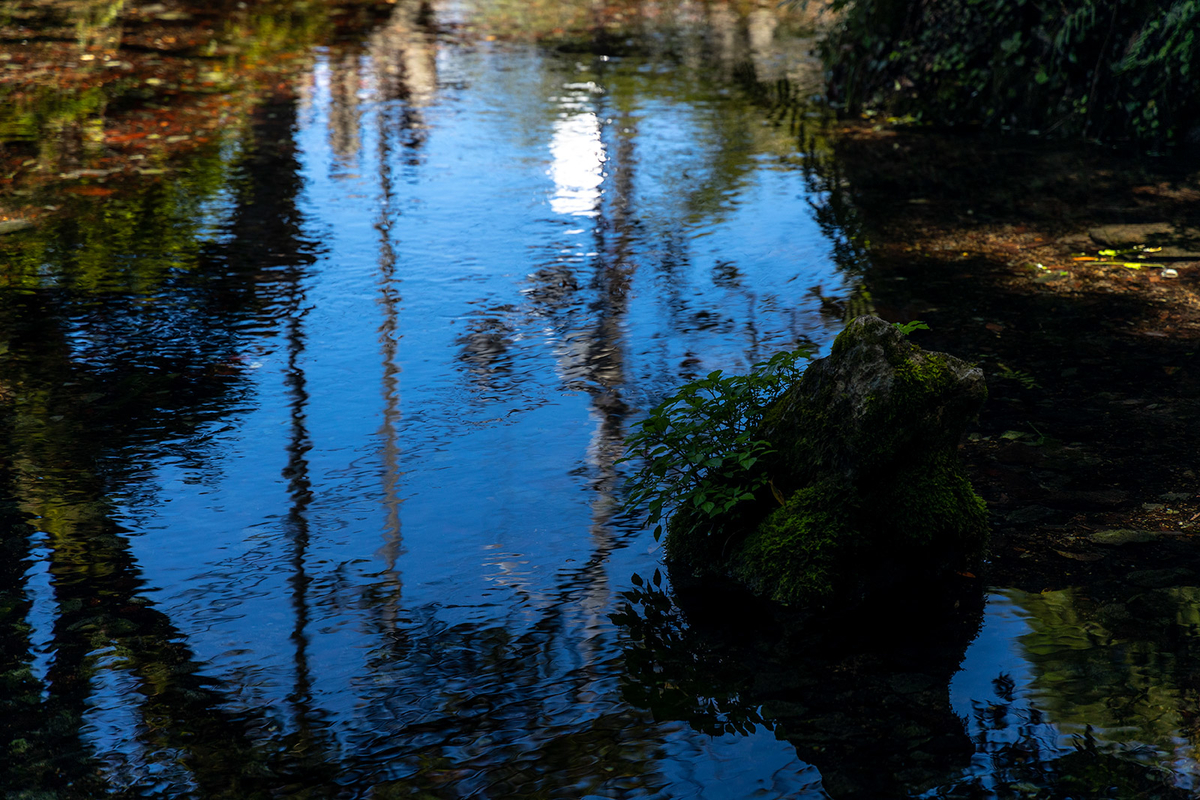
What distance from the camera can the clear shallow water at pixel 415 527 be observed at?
324 centimetres

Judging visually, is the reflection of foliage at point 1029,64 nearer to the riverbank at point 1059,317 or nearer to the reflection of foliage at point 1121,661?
the riverbank at point 1059,317

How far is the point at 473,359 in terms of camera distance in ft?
19.9

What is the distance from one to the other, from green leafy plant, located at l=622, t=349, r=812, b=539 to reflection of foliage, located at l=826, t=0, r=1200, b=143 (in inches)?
318

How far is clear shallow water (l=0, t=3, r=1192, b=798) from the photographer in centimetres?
324

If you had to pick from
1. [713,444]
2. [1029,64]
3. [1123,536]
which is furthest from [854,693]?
[1029,64]

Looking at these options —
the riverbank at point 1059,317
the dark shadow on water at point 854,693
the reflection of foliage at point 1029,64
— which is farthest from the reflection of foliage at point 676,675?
the reflection of foliage at point 1029,64

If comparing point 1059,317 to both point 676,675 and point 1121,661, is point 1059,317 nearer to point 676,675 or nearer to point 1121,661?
point 1121,661

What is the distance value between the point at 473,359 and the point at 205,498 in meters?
1.86

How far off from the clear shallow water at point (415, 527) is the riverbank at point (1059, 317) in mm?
537

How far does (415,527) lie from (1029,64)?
387 inches

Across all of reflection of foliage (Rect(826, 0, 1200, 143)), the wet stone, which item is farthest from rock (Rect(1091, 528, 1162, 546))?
reflection of foliage (Rect(826, 0, 1200, 143))

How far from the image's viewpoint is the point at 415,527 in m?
4.48

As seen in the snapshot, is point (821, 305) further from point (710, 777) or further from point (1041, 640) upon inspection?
point (710, 777)

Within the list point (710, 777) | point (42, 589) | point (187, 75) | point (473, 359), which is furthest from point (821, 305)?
point (187, 75)
